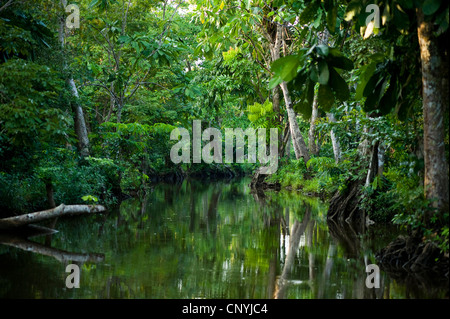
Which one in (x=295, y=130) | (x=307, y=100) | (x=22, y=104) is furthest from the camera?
(x=295, y=130)

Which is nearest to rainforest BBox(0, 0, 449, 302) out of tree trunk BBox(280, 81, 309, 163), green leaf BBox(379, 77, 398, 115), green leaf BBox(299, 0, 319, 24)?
green leaf BBox(379, 77, 398, 115)

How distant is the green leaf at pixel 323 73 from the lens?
418 cm

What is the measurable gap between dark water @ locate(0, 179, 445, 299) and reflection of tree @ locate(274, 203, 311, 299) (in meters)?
0.01

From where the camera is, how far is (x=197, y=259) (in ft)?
21.8

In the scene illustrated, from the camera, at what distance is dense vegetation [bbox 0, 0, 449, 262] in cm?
532

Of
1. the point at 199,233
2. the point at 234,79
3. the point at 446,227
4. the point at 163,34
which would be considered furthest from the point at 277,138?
the point at 446,227

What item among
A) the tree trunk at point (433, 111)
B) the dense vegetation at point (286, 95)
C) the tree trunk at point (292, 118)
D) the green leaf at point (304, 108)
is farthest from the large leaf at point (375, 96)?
the tree trunk at point (292, 118)

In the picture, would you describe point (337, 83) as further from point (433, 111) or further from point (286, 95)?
point (286, 95)

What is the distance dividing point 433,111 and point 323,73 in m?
1.99

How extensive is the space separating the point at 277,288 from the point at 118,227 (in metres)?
5.27

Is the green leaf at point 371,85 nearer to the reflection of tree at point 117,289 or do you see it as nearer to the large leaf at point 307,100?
the large leaf at point 307,100

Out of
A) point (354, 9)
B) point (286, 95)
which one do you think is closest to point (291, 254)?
point (354, 9)

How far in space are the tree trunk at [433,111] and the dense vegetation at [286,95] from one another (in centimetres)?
1

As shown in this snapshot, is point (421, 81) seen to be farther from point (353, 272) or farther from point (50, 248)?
point (50, 248)
